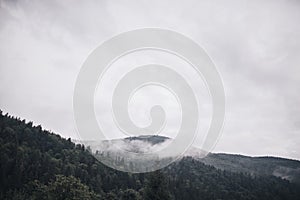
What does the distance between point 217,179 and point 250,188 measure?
24.6m

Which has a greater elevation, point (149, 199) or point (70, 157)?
point (70, 157)

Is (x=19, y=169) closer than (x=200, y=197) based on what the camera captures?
Yes

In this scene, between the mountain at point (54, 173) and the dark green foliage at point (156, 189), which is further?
the mountain at point (54, 173)

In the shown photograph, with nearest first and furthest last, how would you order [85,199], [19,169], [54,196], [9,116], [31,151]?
[54,196] → [85,199] → [19,169] → [31,151] → [9,116]

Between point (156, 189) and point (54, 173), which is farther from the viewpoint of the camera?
point (54, 173)

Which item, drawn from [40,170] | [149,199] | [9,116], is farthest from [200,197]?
[9,116]

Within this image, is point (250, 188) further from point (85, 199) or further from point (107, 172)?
point (85, 199)

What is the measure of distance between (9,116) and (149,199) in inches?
5600

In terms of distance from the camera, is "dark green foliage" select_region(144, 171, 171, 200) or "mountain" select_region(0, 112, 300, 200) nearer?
"dark green foliage" select_region(144, 171, 171, 200)

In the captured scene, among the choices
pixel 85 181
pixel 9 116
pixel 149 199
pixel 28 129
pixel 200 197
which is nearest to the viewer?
pixel 149 199

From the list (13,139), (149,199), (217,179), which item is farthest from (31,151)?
(217,179)

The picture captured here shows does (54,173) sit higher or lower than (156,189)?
lower

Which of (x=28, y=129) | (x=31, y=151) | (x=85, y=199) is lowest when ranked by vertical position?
(x=85, y=199)

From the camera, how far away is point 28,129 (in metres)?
133
